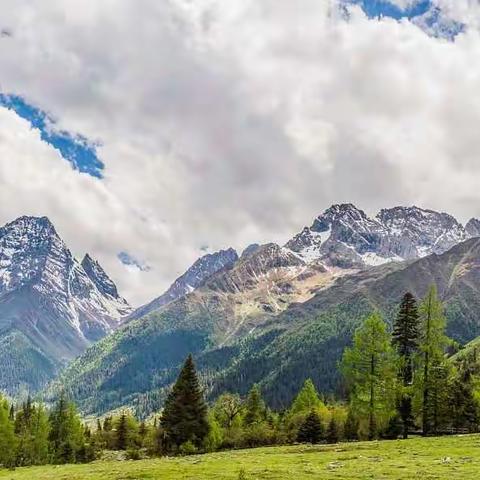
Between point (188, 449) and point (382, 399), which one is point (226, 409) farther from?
point (382, 399)

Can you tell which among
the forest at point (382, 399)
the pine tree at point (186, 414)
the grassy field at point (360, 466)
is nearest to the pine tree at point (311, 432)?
the forest at point (382, 399)

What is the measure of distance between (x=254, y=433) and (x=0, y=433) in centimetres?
4636

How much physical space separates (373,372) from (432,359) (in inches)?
274

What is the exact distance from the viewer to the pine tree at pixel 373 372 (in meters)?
67.8

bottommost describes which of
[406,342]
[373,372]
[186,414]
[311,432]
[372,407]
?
[311,432]

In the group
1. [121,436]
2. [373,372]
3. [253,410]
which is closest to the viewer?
[373,372]

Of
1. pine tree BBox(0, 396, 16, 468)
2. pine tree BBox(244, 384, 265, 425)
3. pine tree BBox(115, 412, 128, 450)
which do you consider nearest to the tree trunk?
pine tree BBox(244, 384, 265, 425)

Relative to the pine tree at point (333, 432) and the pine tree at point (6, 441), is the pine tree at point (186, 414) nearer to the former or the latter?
the pine tree at point (333, 432)

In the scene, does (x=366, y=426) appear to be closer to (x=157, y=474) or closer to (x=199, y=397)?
(x=199, y=397)

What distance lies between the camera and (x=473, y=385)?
89875 mm

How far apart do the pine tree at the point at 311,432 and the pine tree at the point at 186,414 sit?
13987mm

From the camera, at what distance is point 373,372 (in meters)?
68.8

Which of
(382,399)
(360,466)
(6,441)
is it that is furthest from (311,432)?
(6,441)

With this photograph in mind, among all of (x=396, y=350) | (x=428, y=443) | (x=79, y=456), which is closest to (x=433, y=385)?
(x=396, y=350)
